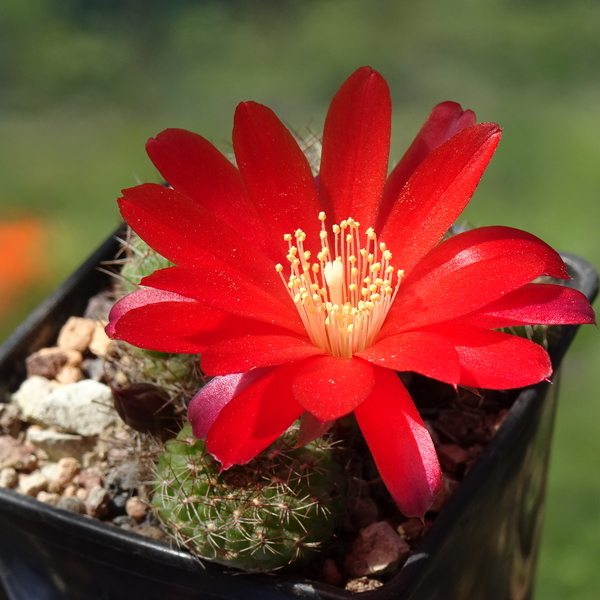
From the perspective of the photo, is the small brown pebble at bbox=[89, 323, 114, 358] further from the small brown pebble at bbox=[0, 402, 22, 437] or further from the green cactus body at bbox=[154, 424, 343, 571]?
the green cactus body at bbox=[154, 424, 343, 571]

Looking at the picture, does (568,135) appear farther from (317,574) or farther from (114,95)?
(317,574)

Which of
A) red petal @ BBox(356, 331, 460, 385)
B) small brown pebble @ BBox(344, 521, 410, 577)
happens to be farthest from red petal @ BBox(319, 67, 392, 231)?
small brown pebble @ BBox(344, 521, 410, 577)

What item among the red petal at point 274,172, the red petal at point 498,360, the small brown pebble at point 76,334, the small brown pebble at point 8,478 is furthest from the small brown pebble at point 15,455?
the red petal at point 498,360

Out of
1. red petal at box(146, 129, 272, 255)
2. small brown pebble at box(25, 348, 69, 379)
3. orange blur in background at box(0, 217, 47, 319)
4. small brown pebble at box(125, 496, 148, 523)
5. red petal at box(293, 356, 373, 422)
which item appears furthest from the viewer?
orange blur in background at box(0, 217, 47, 319)

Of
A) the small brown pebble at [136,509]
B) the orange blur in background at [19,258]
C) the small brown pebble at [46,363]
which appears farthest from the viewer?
the orange blur in background at [19,258]

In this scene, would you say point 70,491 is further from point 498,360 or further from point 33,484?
point 498,360

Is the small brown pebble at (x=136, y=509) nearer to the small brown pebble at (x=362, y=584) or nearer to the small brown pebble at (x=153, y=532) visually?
the small brown pebble at (x=153, y=532)
